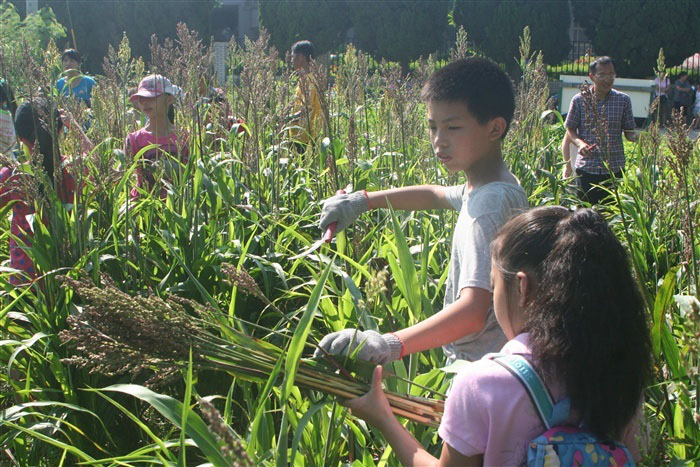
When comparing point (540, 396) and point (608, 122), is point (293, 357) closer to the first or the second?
point (540, 396)

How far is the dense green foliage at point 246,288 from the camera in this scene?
1.79m

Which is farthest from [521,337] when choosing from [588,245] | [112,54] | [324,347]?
[112,54]

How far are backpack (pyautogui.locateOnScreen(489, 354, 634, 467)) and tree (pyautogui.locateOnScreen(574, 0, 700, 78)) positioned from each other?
23.1 meters

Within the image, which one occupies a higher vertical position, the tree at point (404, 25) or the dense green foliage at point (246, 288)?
the tree at point (404, 25)

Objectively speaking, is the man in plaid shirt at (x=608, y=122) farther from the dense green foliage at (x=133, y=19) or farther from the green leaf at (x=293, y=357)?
the dense green foliage at (x=133, y=19)

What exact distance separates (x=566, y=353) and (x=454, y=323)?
0.56 metres

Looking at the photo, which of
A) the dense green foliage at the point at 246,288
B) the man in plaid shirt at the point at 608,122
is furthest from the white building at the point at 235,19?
the dense green foliage at the point at 246,288

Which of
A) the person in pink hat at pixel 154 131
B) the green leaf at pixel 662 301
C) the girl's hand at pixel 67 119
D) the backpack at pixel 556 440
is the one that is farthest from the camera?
the person in pink hat at pixel 154 131

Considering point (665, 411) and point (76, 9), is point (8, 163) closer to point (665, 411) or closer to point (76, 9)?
point (665, 411)

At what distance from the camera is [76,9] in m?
29.8

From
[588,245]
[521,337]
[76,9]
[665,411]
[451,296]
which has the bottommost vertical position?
[665,411]

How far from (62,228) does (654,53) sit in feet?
75.8

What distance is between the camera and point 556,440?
4.31ft

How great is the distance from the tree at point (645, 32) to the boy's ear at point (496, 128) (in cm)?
2220
